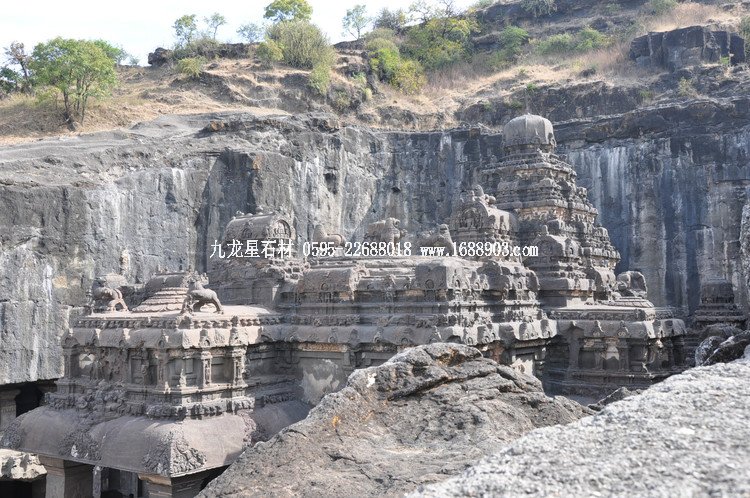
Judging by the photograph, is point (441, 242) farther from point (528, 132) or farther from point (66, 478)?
point (66, 478)

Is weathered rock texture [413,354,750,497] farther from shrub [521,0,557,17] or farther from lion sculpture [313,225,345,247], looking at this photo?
shrub [521,0,557,17]

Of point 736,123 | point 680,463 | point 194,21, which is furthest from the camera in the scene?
point 194,21

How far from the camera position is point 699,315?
24469 mm

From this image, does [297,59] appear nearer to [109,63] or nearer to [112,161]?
[109,63]

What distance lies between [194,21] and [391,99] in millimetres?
14751

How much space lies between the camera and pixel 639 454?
5.74 metres

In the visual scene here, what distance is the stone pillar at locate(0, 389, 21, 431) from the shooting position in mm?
24359

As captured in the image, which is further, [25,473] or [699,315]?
[699,315]

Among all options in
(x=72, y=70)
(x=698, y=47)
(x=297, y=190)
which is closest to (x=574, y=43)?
(x=698, y=47)

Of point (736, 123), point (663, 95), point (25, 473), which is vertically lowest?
point (25, 473)

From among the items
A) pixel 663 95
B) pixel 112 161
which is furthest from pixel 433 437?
pixel 663 95

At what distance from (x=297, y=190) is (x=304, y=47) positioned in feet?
47.7

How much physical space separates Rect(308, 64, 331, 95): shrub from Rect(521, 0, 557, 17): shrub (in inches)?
826

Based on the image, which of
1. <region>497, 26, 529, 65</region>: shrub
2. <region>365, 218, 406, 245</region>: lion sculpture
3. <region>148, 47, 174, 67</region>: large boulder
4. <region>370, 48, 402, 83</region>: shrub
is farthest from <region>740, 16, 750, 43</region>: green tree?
<region>148, 47, 174, 67</region>: large boulder
